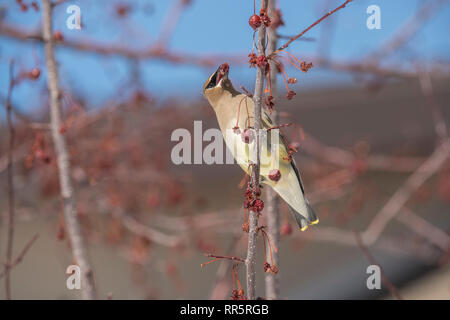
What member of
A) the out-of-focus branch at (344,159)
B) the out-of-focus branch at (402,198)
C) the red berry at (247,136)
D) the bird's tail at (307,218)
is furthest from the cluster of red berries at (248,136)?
the out-of-focus branch at (344,159)

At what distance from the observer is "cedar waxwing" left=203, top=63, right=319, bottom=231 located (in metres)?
0.45

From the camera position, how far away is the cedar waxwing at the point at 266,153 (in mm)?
453

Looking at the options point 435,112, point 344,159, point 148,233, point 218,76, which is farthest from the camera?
point 344,159

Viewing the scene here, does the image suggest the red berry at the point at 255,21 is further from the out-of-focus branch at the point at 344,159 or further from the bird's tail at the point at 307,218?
the out-of-focus branch at the point at 344,159

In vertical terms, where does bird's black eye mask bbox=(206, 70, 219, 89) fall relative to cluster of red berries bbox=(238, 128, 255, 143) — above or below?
above

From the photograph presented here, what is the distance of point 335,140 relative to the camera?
2.17 m

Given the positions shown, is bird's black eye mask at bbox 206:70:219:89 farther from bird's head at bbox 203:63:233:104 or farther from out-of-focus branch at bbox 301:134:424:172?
out-of-focus branch at bbox 301:134:424:172

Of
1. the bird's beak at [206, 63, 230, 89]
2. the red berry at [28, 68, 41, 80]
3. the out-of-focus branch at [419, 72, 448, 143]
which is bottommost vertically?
the bird's beak at [206, 63, 230, 89]

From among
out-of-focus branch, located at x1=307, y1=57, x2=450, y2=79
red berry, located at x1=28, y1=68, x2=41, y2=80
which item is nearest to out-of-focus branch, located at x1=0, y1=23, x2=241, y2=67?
out-of-focus branch, located at x1=307, y1=57, x2=450, y2=79

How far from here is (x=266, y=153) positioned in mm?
464

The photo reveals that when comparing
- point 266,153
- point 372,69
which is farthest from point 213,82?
point 372,69

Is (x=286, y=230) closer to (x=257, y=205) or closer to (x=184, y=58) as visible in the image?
(x=257, y=205)

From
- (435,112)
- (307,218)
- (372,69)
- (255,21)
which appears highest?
(372,69)
